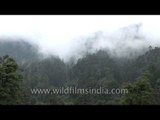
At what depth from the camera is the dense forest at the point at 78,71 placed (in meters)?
7.39

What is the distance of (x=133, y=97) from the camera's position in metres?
7.09

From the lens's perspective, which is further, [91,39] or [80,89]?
[91,39]

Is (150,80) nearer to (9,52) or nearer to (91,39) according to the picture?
(91,39)

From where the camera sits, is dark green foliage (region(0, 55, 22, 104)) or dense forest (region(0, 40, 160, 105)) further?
dark green foliage (region(0, 55, 22, 104))

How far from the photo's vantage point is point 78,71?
8461mm

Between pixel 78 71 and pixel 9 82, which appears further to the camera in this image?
pixel 78 71

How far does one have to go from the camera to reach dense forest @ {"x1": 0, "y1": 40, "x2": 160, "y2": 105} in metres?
7.39

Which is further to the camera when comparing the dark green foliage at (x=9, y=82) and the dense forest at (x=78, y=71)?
A: the dark green foliage at (x=9, y=82)

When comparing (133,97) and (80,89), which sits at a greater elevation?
(80,89)
